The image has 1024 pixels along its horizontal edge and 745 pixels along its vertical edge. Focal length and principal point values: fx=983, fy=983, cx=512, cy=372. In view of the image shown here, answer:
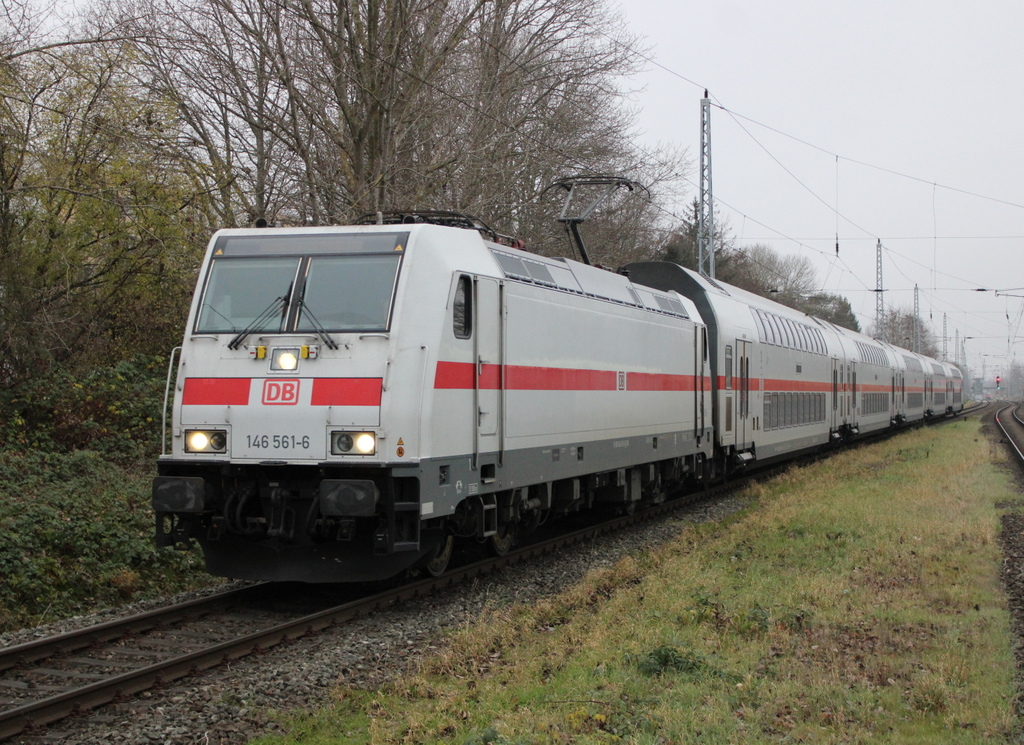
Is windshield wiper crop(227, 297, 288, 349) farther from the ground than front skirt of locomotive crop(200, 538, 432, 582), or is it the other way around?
windshield wiper crop(227, 297, 288, 349)

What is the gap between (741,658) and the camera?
6.79 meters

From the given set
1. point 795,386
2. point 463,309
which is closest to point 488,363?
point 463,309

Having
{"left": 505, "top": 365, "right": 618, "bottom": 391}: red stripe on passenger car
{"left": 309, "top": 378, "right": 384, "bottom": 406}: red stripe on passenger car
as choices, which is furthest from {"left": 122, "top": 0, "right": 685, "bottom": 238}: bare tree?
{"left": 309, "top": 378, "right": 384, "bottom": 406}: red stripe on passenger car

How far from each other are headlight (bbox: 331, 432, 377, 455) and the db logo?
20.1 inches

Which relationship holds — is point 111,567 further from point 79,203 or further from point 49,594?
point 79,203

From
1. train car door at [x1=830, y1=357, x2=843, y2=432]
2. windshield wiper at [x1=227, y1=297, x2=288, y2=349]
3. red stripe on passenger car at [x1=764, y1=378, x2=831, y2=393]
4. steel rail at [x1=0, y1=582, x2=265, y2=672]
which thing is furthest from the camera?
train car door at [x1=830, y1=357, x2=843, y2=432]

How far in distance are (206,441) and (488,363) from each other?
9.03ft

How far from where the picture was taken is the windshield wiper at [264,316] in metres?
8.91

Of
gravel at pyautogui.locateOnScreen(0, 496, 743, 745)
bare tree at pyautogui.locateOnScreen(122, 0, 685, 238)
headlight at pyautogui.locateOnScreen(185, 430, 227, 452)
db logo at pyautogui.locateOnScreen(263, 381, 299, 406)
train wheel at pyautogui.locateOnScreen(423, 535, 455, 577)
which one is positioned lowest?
gravel at pyautogui.locateOnScreen(0, 496, 743, 745)

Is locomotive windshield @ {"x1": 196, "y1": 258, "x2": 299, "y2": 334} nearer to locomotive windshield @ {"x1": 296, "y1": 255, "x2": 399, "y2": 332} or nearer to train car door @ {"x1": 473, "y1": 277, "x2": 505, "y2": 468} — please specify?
locomotive windshield @ {"x1": 296, "y1": 255, "x2": 399, "y2": 332}

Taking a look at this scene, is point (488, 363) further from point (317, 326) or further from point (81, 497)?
point (81, 497)

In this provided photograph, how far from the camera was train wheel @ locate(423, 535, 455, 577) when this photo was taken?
1000 centimetres

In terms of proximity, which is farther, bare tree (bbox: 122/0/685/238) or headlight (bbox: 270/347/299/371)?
bare tree (bbox: 122/0/685/238)

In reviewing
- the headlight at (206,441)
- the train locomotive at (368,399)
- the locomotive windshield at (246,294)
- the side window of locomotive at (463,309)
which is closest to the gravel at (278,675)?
the train locomotive at (368,399)
